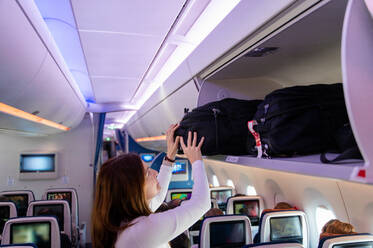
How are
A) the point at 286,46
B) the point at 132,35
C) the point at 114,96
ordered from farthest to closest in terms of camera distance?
the point at 114,96
the point at 132,35
the point at 286,46

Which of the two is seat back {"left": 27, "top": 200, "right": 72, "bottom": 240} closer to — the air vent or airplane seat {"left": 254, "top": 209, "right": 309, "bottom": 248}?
airplane seat {"left": 254, "top": 209, "right": 309, "bottom": 248}

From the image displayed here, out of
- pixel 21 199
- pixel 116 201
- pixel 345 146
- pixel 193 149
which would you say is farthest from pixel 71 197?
pixel 345 146

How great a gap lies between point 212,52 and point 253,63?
12.2 inches

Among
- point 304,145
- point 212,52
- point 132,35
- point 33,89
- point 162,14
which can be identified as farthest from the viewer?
point 33,89

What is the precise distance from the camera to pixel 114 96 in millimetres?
7230

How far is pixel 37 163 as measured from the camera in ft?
27.2

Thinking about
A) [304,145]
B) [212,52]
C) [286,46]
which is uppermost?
[212,52]

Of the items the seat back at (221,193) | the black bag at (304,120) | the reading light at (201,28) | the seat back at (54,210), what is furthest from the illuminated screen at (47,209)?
the black bag at (304,120)

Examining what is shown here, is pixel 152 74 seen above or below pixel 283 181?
above

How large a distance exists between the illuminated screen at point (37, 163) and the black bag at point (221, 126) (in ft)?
23.7

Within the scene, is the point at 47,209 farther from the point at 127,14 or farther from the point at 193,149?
the point at 193,149

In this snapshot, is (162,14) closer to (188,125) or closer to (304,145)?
(188,125)

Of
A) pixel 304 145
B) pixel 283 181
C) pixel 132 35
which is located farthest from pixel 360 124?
pixel 283 181

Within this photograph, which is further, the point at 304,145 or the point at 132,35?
the point at 132,35
